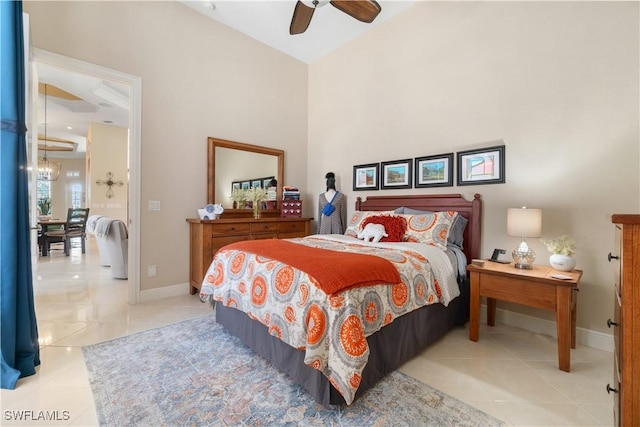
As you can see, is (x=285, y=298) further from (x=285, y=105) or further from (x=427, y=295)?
(x=285, y=105)

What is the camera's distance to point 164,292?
10.9ft

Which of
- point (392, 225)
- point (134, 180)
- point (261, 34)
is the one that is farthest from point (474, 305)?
point (261, 34)

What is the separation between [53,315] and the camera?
2.72m

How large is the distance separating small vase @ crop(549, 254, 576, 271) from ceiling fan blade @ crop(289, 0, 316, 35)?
2961 mm

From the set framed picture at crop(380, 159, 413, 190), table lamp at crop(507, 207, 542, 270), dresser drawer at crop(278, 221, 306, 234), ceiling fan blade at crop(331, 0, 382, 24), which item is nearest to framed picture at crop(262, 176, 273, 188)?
dresser drawer at crop(278, 221, 306, 234)

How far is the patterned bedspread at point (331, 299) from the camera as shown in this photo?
1.42 meters

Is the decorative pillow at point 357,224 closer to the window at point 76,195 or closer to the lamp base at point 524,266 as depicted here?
the lamp base at point 524,266

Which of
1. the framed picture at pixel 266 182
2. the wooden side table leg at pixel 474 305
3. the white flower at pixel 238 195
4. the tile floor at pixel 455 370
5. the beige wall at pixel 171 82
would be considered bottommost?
the tile floor at pixel 455 370

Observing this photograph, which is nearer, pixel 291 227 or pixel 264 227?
pixel 264 227

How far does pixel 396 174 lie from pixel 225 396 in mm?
2905

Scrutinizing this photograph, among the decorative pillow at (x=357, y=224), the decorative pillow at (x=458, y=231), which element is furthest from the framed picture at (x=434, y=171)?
the decorative pillow at (x=357, y=224)

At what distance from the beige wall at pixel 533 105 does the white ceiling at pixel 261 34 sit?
19.7 inches

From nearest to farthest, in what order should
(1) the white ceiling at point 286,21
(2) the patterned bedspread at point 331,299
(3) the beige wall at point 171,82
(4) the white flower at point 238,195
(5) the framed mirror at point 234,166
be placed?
(2) the patterned bedspread at point 331,299, (3) the beige wall at point 171,82, (1) the white ceiling at point 286,21, (5) the framed mirror at point 234,166, (4) the white flower at point 238,195

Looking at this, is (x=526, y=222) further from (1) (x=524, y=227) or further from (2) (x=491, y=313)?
(2) (x=491, y=313)
